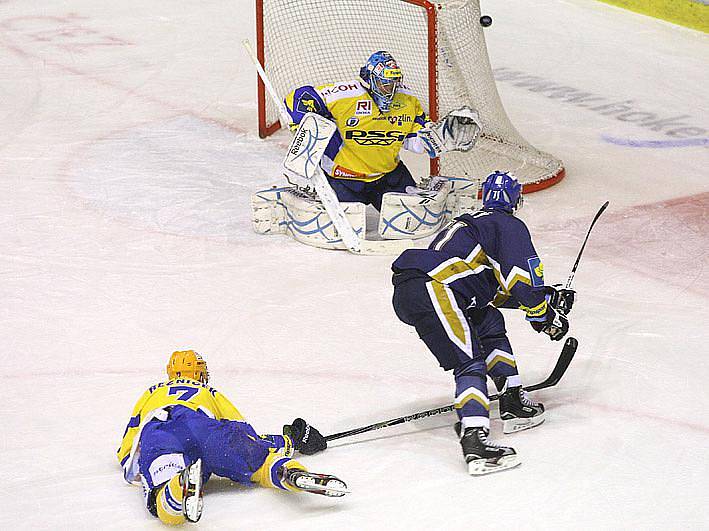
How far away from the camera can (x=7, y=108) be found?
7.88 meters

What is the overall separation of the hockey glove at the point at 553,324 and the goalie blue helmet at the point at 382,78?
6.69 ft

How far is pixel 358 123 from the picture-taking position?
5.52 m

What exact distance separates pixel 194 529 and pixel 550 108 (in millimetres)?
5400

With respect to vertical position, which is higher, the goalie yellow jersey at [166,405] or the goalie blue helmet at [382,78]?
the goalie blue helmet at [382,78]

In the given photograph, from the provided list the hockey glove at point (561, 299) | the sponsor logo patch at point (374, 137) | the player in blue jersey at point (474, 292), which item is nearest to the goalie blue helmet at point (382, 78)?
the sponsor logo patch at point (374, 137)

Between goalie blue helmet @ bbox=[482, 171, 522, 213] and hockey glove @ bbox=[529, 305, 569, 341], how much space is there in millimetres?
345

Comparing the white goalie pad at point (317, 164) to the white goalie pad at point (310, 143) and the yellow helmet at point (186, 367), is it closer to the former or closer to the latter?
the white goalie pad at point (310, 143)

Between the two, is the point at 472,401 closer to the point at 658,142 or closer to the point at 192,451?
the point at 192,451

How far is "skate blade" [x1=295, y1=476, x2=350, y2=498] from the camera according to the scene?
125 inches

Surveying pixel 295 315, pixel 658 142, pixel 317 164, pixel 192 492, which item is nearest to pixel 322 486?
pixel 192 492

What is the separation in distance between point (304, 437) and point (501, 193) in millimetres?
967

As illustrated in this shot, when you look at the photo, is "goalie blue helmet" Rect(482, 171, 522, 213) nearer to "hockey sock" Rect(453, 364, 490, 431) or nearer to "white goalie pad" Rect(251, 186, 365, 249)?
"hockey sock" Rect(453, 364, 490, 431)

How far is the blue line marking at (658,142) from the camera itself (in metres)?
7.26

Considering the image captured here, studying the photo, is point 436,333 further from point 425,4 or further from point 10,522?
point 425,4
